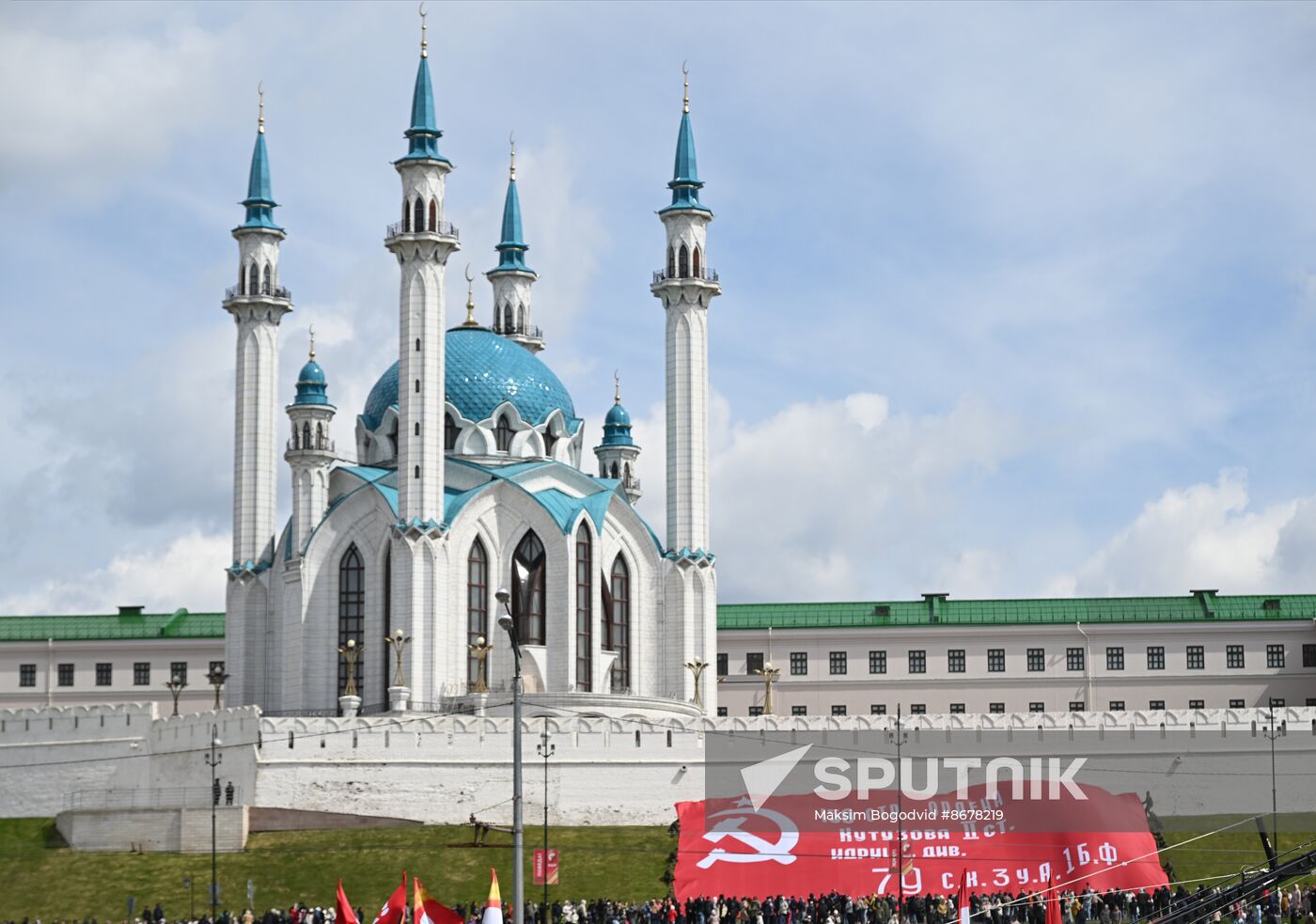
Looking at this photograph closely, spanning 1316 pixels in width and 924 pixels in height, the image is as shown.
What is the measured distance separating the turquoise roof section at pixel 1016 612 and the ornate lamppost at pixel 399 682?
24.8m

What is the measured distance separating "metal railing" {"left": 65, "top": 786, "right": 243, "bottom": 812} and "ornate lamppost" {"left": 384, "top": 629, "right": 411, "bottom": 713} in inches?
264

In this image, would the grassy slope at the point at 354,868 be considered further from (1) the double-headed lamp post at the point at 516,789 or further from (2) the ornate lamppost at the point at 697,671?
(1) the double-headed lamp post at the point at 516,789

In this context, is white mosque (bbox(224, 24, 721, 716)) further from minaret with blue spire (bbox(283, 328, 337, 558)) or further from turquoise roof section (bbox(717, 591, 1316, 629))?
turquoise roof section (bbox(717, 591, 1316, 629))

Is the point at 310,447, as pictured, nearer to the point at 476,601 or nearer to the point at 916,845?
the point at 476,601

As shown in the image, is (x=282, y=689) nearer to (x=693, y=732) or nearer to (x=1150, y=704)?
(x=693, y=732)

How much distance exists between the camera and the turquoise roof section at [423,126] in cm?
8388

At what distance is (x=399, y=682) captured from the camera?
78.1m

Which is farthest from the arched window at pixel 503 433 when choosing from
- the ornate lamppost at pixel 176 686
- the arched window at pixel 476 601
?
A: the ornate lamppost at pixel 176 686

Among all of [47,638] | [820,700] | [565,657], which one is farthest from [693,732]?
[47,638]

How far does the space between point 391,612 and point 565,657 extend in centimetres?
703

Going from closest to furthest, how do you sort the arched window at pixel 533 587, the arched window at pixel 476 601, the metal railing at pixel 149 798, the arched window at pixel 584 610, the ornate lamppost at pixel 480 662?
the metal railing at pixel 149 798 < the ornate lamppost at pixel 480 662 < the arched window at pixel 476 601 < the arched window at pixel 533 587 < the arched window at pixel 584 610

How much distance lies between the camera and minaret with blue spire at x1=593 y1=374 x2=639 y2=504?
98750mm

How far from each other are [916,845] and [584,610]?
2210 cm

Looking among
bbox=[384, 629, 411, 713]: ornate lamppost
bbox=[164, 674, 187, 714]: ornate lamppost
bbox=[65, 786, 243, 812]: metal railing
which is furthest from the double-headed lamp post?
bbox=[164, 674, 187, 714]: ornate lamppost
